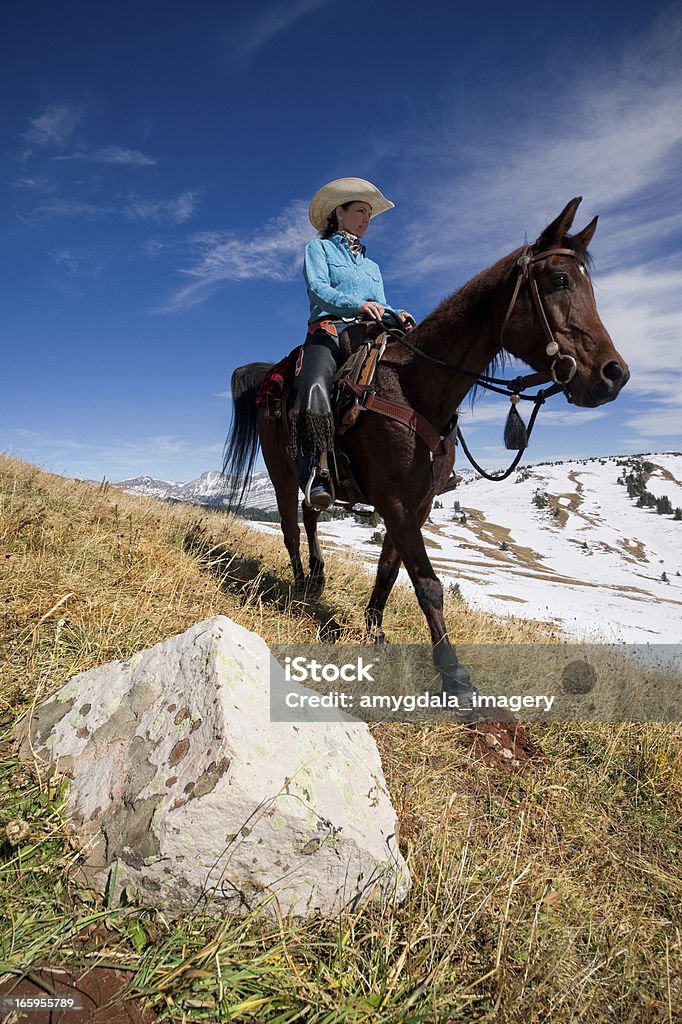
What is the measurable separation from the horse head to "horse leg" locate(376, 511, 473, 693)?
1.50 meters

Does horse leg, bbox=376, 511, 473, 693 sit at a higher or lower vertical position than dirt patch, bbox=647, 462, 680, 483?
lower

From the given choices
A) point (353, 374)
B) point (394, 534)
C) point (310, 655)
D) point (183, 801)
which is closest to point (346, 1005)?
point (183, 801)

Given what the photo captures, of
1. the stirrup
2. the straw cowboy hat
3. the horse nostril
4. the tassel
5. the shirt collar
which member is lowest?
the stirrup

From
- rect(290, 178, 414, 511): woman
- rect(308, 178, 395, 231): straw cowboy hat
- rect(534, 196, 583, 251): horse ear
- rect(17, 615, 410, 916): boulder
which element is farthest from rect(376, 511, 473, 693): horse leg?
rect(308, 178, 395, 231): straw cowboy hat

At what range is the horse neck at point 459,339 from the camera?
12.7 ft

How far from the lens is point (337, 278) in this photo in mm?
4719

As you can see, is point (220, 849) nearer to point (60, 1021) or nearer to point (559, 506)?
point (60, 1021)

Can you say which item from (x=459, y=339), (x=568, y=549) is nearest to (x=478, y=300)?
(x=459, y=339)

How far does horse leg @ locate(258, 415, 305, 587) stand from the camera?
5.96 metres

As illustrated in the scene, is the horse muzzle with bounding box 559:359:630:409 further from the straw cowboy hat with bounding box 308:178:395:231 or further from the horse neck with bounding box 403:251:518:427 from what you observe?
the straw cowboy hat with bounding box 308:178:395:231

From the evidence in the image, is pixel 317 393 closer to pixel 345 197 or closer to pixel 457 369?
→ pixel 457 369

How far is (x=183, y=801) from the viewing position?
71.5 inches

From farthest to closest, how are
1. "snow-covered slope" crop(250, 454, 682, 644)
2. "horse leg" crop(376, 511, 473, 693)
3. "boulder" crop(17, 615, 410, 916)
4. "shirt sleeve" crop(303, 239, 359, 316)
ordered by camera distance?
"snow-covered slope" crop(250, 454, 682, 644), "shirt sleeve" crop(303, 239, 359, 316), "horse leg" crop(376, 511, 473, 693), "boulder" crop(17, 615, 410, 916)

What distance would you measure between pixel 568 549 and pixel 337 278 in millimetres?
35639
